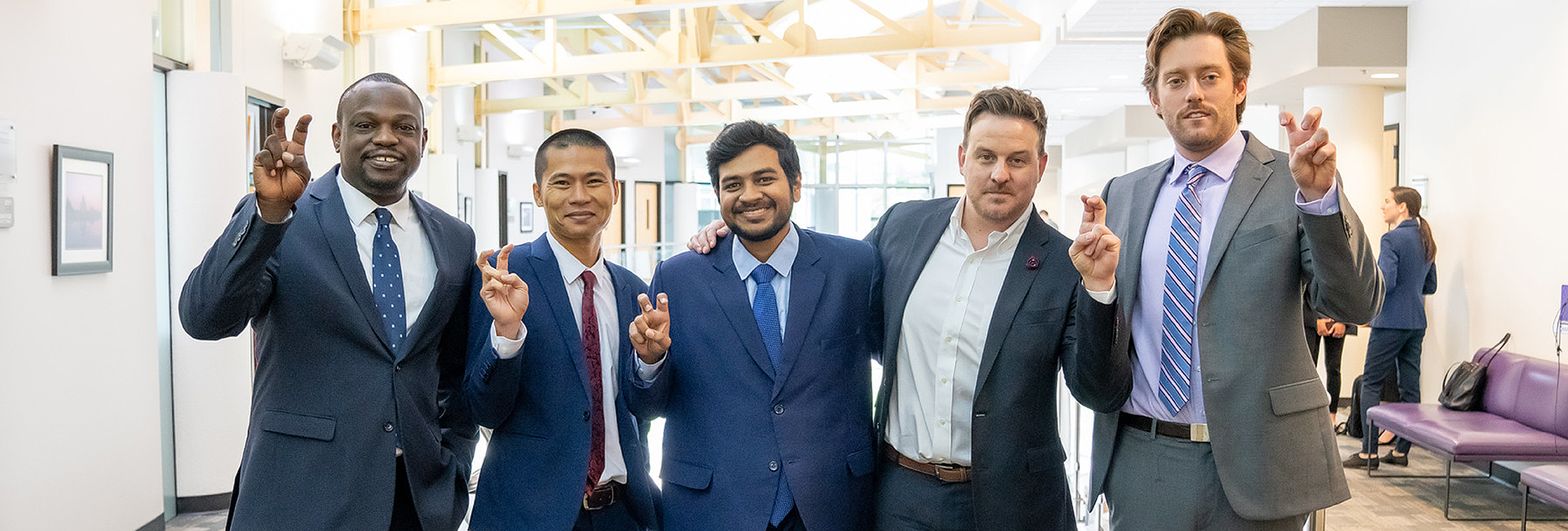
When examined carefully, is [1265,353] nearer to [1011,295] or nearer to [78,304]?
[1011,295]

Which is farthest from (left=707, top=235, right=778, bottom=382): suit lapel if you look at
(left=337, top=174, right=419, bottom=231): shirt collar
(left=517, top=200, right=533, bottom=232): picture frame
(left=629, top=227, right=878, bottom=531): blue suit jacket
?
(left=517, top=200, right=533, bottom=232): picture frame

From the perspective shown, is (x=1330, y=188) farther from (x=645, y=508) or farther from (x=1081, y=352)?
(x=645, y=508)

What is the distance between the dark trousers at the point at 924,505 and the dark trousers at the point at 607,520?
0.62 metres

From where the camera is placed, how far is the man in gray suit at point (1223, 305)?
2.18 metres

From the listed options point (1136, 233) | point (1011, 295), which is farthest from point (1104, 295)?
point (1136, 233)

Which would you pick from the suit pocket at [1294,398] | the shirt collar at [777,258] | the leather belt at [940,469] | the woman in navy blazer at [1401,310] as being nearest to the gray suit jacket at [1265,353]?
the suit pocket at [1294,398]

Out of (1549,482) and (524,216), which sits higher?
(524,216)

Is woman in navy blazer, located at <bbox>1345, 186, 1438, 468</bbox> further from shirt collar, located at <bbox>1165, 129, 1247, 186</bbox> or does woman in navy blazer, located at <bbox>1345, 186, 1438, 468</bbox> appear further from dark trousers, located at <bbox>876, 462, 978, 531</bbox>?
dark trousers, located at <bbox>876, 462, 978, 531</bbox>

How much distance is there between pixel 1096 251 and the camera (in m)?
2.08

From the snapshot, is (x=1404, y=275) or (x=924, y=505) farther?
(x=1404, y=275)

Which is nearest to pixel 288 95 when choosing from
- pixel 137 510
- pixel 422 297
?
pixel 137 510

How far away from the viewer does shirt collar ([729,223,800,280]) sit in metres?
2.43

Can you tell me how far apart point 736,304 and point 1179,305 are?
1.01 meters

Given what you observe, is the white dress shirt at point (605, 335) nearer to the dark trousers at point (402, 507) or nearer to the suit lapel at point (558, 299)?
the suit lapel at point (558, 299)
